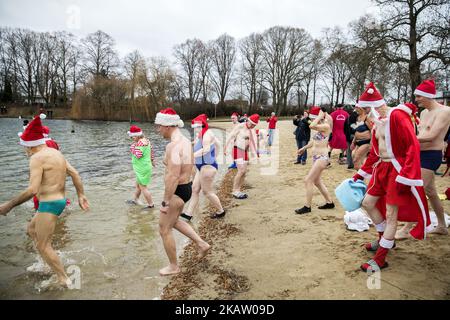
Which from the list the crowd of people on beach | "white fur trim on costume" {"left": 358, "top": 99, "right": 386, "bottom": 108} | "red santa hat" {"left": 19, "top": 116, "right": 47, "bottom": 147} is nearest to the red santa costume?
the crowd of people on beach

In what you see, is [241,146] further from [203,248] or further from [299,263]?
[299,263]

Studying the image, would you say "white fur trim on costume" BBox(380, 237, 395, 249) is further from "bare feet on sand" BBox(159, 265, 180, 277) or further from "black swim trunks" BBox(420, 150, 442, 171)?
"bare feet on sand" BBox(159, 265, 180, 277)

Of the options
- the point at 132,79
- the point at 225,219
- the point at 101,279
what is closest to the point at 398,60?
the point at 225,219

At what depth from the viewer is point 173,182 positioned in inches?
144

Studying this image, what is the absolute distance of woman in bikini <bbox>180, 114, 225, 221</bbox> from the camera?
6086mm

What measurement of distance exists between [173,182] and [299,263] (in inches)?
76.0

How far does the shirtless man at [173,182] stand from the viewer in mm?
3672

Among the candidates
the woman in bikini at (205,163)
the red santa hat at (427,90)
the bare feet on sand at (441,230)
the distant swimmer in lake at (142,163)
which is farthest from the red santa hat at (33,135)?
the bare feet on sand at (441,230)

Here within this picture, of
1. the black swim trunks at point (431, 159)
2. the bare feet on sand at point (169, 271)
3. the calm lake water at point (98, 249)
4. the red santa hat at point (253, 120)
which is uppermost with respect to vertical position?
the red santa hat at point (253, 120)

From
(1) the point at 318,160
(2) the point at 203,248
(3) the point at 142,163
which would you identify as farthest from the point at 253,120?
(2) the point at 203,248

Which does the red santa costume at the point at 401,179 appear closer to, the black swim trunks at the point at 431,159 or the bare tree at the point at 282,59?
the black swim trunks at the point at 431,159

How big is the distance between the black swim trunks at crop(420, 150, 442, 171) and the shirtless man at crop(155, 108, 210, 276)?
3.15m

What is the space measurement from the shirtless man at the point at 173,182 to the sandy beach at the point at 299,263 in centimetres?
52

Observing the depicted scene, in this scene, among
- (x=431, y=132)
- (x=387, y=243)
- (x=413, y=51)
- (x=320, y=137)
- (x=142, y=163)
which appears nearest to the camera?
(x=387, y=243)
